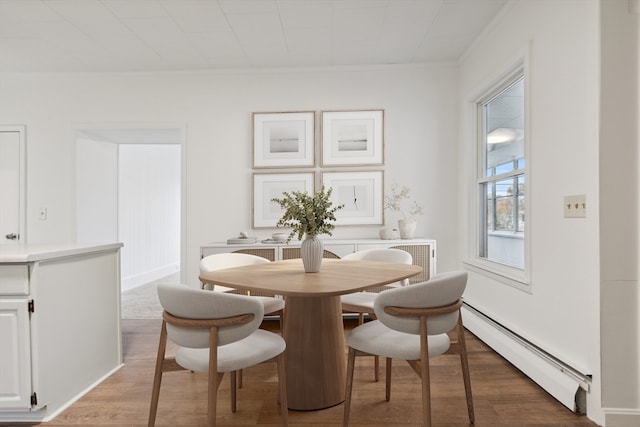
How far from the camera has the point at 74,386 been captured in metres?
2.20

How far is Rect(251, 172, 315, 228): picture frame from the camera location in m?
4.00

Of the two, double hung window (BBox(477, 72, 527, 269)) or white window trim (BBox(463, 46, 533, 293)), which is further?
double hung window (BBox(477, 72, 527, 269))

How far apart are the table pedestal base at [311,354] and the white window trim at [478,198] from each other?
150 cm

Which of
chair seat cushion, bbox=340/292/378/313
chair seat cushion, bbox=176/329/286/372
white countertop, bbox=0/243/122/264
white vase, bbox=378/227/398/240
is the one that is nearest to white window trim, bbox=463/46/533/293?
white vase, bbox=378/227/398/240

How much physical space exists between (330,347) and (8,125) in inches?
175

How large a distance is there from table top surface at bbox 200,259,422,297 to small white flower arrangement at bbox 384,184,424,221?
1.72 m

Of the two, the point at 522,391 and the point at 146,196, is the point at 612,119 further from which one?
the point at 146,196

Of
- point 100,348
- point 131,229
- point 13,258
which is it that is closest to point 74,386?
point 100,348

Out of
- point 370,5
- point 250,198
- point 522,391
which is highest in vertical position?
point 370,5

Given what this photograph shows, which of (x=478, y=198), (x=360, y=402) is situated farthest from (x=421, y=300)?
(x=478, y=198)

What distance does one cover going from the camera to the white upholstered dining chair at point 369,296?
229 cm

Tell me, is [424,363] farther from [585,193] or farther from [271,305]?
[585,193]

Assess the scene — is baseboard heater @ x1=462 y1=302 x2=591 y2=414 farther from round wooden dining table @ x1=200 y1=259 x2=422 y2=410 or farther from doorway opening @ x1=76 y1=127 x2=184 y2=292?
doorway opening @ x1=76 y1=127 x2=184 y2=292

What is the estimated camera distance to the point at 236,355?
1.55 meters
